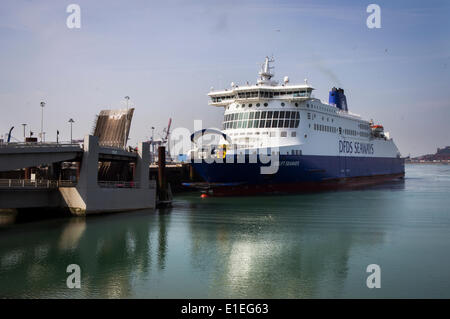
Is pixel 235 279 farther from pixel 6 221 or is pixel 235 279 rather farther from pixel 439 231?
pixel 6 221

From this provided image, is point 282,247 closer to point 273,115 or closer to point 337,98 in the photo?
point 273,115

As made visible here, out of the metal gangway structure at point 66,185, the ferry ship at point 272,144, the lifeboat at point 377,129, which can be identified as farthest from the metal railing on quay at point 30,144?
the lifeboat at point 377,129

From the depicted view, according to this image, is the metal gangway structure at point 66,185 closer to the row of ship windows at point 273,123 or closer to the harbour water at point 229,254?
the harbour water at point 229,254

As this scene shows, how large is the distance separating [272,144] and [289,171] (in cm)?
315

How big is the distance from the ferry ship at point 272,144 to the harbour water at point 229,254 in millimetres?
9303

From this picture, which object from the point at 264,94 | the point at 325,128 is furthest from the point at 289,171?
the point at 325,128

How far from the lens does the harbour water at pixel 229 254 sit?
13.3 m

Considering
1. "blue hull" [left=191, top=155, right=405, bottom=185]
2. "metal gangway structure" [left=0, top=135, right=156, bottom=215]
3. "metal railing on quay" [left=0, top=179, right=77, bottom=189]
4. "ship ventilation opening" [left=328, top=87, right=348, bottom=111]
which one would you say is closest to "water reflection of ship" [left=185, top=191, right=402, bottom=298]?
"metal gangway structure" [left=0, top=135, right=156, bottom=215]

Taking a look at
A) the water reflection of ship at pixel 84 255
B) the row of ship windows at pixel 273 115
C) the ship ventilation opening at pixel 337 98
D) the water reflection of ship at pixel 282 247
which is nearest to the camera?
the water reflection of ship at pixel 84 255

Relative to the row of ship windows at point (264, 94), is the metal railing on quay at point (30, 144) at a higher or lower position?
lower

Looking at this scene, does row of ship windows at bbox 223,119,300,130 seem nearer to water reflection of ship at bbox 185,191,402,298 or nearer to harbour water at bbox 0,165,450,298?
water reflection of ship at bbox 185,191,402,298

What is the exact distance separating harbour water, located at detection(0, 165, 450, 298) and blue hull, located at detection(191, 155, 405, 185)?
8.88 m

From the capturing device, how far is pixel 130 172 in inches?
1423

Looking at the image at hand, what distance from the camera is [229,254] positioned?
58.1 feet
